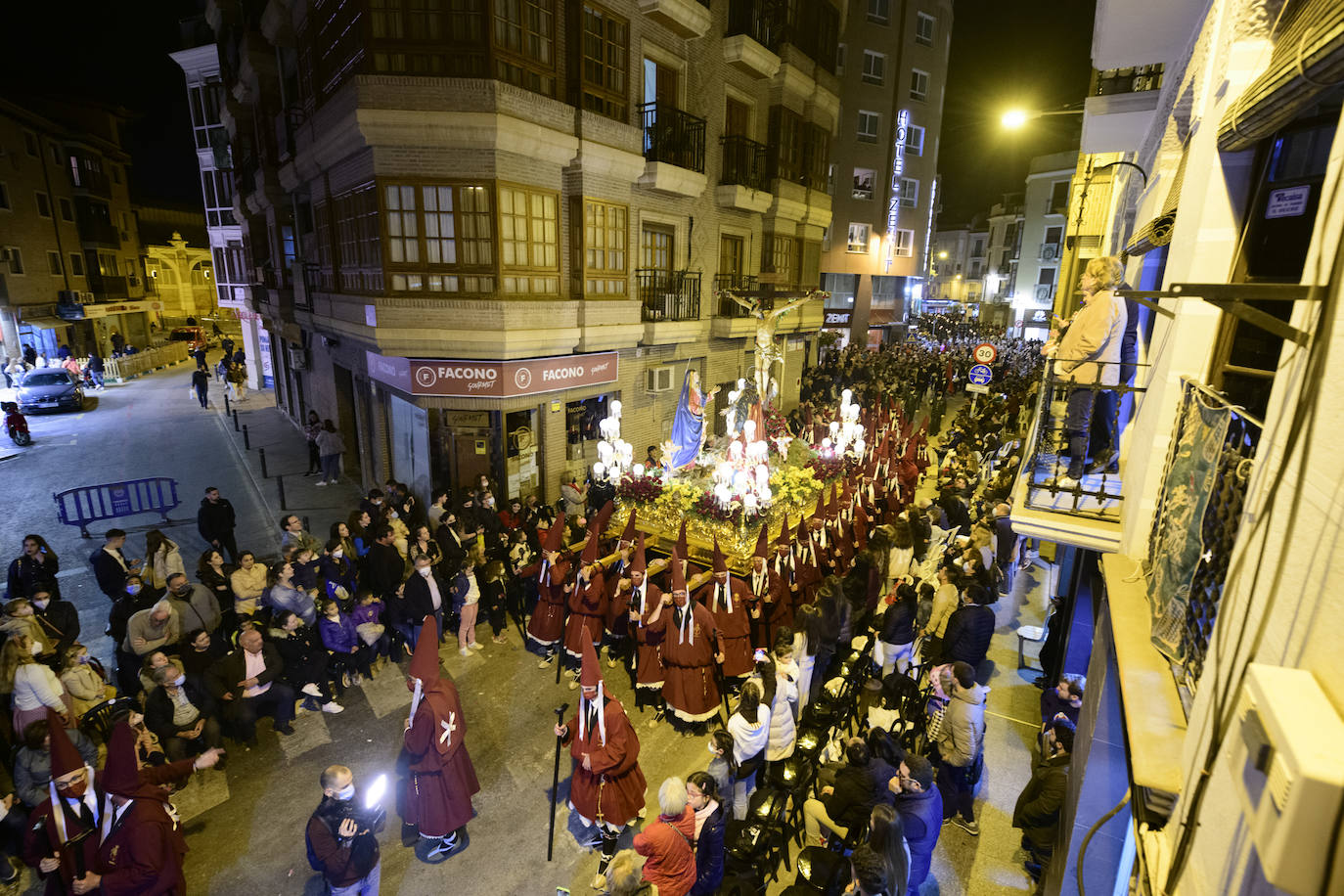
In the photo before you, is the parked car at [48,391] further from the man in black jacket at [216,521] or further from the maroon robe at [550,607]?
the maroon robe at [550,607]

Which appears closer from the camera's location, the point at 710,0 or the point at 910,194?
the point at 710,0

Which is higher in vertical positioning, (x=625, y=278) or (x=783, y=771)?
(x=625, y=278)

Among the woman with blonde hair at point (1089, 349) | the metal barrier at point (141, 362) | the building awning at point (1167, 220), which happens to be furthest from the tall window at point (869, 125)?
the metal barrier at point (141, 362)

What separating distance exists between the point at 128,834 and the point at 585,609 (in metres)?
5.42

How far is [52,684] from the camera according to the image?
21.2ft

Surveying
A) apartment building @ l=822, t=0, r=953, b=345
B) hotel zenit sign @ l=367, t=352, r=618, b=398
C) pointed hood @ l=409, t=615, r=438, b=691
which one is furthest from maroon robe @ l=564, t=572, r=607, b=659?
apartment building @ l=822, t=0, r=953, b=345

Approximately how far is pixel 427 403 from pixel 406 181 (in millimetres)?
4498

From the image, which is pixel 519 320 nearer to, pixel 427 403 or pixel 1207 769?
pixel 427 403

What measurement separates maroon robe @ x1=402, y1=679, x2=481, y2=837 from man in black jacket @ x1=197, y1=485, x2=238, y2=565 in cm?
773

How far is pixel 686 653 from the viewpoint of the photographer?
8.32 metres

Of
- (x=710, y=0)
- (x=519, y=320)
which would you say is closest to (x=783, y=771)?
(x=519, y=320)

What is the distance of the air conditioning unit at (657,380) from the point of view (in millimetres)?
17656

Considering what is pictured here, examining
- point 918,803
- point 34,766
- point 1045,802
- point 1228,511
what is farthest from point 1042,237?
point 34,766

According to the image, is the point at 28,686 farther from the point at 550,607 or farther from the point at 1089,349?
the point at 1089,349
